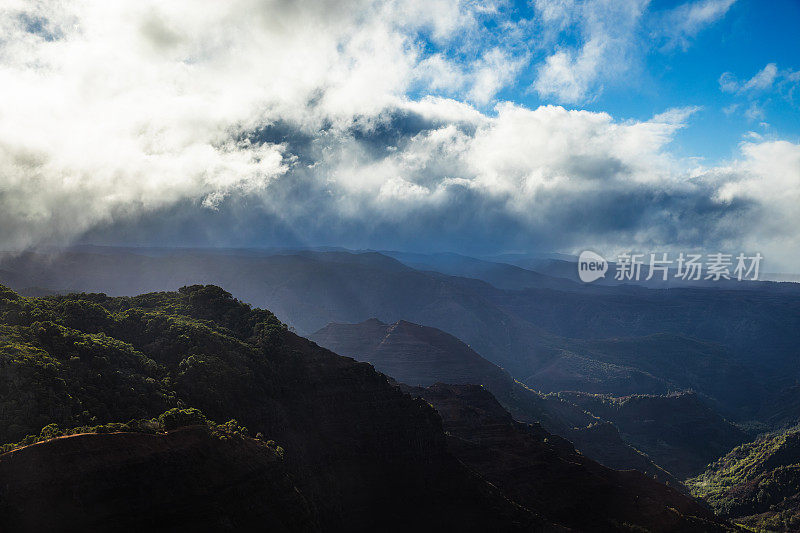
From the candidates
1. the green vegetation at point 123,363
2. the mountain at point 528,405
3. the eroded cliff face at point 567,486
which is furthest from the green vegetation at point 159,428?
the mountain at point 528,405

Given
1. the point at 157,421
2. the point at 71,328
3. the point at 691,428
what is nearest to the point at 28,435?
the point at 157,421

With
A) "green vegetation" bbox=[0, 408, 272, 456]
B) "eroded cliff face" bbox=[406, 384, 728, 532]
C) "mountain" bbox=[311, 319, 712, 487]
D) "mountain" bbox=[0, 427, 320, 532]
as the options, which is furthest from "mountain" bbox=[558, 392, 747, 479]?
"mountain" bbox=[0, 427, 320, 532]

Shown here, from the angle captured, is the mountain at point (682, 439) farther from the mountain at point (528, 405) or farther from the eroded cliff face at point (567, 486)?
the eroded cliff face at point (567, 486)

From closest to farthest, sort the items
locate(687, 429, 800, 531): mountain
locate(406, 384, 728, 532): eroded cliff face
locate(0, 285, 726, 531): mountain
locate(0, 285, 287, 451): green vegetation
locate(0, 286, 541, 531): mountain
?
locate(0, 285, 726, 531): mountain, locate(0, 286, 541, 531): mountain, locate(0, 285, 287, 451): green vegetation, locate(406, 384, 728, 532): eroded cliff face, locate(687, 429, 800, 531): mountain

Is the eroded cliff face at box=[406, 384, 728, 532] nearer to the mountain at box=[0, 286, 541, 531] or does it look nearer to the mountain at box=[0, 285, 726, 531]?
the mountain at box=[0, 285, 726, 531]

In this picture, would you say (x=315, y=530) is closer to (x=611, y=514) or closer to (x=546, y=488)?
(x=546, y=488)

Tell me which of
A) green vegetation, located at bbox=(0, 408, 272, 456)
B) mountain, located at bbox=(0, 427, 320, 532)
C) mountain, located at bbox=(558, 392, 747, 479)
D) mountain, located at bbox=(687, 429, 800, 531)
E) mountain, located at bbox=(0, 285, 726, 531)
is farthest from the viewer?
mountain, located at bbox=(558, 392, 747, 479)

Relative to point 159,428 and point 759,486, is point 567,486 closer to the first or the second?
point 159,428

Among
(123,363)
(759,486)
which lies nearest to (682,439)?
(759,486)
